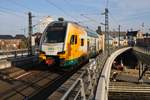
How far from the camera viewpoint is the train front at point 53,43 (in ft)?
72.8

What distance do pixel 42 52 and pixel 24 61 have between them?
7.30 m

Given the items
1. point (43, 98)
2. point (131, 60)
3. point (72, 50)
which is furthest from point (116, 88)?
point (131, 60)

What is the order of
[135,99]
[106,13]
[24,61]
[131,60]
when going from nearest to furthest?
[24,61]
[135,99]
[106,13]
[131,60]

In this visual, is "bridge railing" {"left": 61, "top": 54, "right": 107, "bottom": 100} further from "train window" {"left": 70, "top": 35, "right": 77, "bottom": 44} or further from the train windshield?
"train window" {"left": 70, "top": 35, "right": 77, "bottom": 44}

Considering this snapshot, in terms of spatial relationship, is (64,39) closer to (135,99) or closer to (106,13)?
(135,99)

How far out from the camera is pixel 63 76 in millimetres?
21531

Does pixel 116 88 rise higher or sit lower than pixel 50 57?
lower

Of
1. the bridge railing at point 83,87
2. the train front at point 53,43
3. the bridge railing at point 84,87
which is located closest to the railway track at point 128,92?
the train front at point 53,43

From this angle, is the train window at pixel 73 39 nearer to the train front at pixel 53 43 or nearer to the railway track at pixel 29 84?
the train front at pixel 53 43

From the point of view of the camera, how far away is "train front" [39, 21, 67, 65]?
2220cm

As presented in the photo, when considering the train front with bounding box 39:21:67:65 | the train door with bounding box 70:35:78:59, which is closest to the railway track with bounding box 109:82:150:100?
the train door with bounding box 70:35:78:59

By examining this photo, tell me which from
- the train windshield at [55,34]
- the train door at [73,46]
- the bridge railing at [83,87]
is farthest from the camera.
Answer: the train door at [73,46]

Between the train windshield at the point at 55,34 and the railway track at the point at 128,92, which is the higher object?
the train windshield at the point at 55,34

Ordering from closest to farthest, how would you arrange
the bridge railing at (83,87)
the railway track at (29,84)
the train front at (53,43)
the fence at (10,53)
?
the bridge railing at (83,87) < the railway track at (29,84) < the train front at (53,43) < the fence at (10,53)
